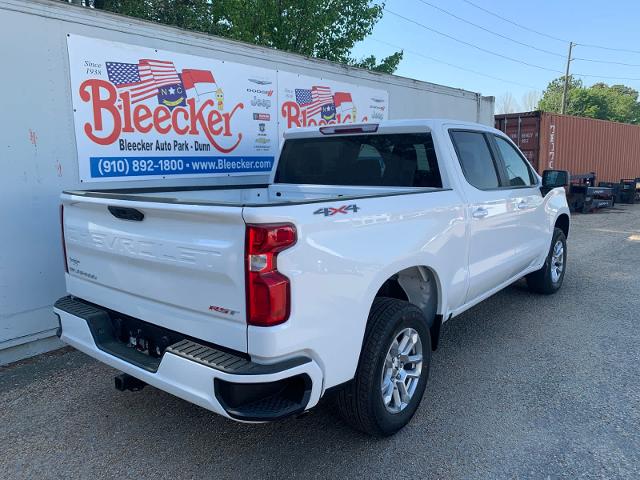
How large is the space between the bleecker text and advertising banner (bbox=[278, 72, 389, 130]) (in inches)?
31.8

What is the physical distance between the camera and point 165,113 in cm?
521

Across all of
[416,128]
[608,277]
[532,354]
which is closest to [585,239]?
[608,277]

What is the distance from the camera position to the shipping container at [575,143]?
1521 cm

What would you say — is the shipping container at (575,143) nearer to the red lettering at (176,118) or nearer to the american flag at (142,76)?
the red lettering at (176,118)

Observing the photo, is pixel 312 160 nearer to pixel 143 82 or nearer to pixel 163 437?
pixel 143 82

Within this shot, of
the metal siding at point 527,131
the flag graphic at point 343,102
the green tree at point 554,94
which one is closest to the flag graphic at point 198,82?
the flag graphic at point 343,102

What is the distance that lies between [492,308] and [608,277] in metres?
2.49

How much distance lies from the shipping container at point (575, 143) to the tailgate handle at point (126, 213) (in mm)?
14681

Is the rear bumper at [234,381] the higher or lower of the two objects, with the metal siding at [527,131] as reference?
lower

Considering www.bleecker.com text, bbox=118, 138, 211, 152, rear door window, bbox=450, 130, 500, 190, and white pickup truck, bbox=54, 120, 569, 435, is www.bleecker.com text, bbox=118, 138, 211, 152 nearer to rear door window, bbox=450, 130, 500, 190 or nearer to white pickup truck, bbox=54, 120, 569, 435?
Answer: white pickup truck, bbox=54, 120, 569, 435

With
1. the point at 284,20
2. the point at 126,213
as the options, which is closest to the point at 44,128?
the point at 126,213

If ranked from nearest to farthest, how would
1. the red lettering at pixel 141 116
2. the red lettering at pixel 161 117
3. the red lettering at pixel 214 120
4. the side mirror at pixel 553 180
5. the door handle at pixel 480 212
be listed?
the door handle at pixel 480 212, the red lettering at pixel 141 116, the red lettering at pixel 161 117, the side mirror at pixel 553 180, the red lettering at pixel 214 120

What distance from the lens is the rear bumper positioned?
224 centimetres

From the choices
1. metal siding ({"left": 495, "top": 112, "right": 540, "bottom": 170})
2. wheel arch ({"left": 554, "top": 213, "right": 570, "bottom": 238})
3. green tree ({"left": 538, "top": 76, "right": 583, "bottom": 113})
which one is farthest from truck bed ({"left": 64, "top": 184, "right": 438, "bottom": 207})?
green tree ({"left": 538, "top": 76, "right": 583, "bottom": 113})
